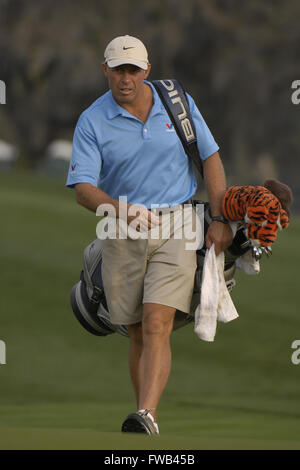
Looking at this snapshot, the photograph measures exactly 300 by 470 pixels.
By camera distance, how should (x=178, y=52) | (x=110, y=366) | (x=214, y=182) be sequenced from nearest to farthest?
(x=214, y=182)
(x=110, y=366)
(x=178, y=52)

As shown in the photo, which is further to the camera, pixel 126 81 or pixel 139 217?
pixel 126 81

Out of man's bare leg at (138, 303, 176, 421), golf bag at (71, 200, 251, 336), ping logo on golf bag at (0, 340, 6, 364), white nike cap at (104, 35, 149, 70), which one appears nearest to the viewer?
man's bare leg at (138, 303, 176, 421)

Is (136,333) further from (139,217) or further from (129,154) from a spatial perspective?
(129,154)

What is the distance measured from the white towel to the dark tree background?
26282 mm

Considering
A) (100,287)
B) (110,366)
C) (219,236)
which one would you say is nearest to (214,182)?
(219,236)

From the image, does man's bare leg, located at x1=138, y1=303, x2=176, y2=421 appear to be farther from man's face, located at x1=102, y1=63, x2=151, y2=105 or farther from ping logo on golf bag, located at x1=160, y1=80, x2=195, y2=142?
man's face, located at x1=102, y1=63, x2=151, y2=105

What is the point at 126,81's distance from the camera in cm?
684

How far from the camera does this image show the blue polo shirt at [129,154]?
22.3ft

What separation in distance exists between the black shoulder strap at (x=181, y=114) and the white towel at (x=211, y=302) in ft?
1.93

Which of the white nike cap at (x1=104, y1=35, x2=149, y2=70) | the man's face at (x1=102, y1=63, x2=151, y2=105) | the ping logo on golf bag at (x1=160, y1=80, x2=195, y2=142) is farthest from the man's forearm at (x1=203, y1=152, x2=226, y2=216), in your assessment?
the white nike cap at (x1=104, y1=35, x2=149, y2=70)

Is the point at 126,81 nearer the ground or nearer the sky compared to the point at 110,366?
nearer the ground

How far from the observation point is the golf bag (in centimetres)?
703

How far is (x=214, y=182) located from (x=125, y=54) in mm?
941
